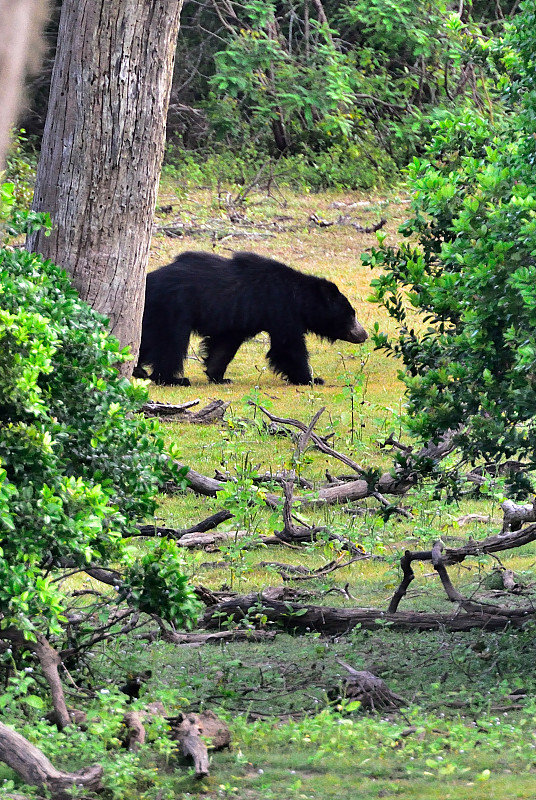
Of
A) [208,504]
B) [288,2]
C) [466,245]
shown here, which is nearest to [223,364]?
[208,504]

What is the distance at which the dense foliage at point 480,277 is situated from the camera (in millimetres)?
4332

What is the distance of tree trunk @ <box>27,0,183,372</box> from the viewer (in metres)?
5.82

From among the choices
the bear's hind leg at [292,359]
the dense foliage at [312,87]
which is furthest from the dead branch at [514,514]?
the dense foliage at [312,87]

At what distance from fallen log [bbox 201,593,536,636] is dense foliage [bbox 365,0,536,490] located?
44.9 inches

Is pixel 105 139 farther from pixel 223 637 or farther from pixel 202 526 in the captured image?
pixel 202 526

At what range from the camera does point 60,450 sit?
4.21m

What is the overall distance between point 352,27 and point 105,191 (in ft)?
69.8

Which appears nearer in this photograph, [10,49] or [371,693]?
[10,49]

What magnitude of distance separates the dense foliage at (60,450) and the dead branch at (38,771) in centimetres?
38

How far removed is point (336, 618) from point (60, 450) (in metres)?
2.25

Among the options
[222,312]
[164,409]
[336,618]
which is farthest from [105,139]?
[222,312]

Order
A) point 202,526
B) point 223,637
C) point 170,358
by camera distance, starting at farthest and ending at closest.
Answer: point 170,358, point 202,526, point 223,637

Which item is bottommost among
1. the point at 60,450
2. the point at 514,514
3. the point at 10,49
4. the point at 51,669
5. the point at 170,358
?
the point at 170,358

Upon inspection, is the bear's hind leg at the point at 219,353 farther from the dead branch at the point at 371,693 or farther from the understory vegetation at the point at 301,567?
the dead branch at the point at 371,693
